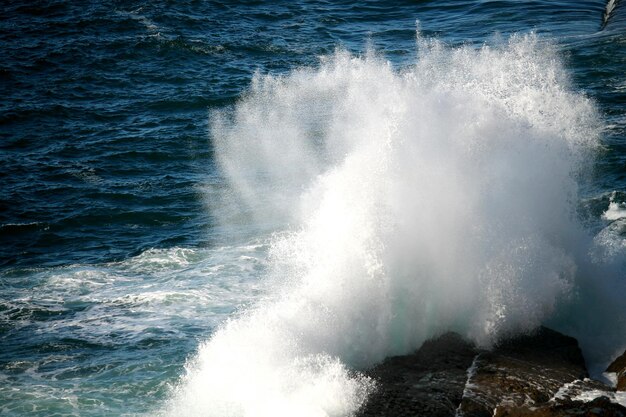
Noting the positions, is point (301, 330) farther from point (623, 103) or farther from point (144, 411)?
point (623, 103)

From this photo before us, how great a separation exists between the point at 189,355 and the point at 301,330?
2735 millimetres

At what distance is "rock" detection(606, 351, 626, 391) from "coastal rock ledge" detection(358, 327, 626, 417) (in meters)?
0.02

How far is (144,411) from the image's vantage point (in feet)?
38.2

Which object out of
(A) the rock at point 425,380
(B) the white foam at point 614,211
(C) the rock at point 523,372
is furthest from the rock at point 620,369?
(B) the white foam at point 614,211

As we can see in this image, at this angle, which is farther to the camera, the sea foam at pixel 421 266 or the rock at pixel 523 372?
the sea foam at pixel 421 266

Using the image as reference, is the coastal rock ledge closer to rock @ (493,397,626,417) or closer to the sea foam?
rock @ (493,397,626,417)

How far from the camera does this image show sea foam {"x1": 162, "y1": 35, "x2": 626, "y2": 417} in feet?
37.6

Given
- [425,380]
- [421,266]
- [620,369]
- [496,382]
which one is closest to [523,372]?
[496,382]

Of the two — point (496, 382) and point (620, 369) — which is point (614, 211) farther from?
point (496, 382)

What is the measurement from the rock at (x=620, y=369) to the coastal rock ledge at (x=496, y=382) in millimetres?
18

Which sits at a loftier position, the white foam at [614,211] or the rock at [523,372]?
the rock at [523,372]

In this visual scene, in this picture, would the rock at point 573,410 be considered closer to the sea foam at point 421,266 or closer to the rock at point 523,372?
the rock at point 523,372

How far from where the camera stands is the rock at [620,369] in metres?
9.92

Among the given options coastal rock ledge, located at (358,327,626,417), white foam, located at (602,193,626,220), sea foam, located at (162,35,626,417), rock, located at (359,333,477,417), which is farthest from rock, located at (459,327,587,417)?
white foam, located at (602,193,626,220)
